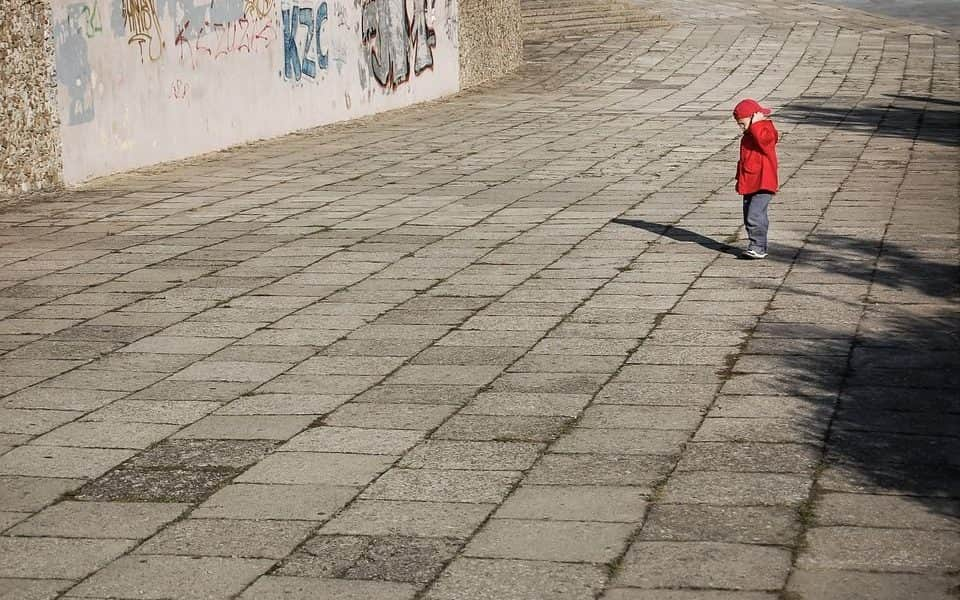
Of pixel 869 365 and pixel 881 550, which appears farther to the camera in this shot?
pixel 869 365

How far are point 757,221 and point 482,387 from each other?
11.5 ft

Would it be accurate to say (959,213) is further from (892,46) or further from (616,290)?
(892,46)

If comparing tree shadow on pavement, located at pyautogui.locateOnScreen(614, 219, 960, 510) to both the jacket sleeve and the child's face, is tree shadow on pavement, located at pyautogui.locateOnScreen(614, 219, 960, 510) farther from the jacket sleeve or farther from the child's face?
the child's face

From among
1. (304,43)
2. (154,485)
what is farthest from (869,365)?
(304,43)

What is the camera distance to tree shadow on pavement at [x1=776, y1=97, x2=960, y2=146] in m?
16.8

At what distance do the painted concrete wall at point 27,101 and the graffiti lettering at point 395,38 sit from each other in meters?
6.92

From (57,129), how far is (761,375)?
28.0ft

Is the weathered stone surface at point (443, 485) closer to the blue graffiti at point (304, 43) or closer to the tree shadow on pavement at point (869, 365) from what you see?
the tree shadow on pavement at point (869, 365)

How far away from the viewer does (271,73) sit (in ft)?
55.8

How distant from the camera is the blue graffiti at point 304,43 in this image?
17375mm

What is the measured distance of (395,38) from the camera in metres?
20.7

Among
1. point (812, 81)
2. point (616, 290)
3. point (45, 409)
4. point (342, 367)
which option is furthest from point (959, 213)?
point (812, 81)

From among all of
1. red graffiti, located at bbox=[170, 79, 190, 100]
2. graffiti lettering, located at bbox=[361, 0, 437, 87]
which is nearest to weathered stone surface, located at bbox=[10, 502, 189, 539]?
red graffiti, located at bbox=[170, 79, 190, 100]

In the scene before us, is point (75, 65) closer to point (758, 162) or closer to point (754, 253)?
point (758, 162)
